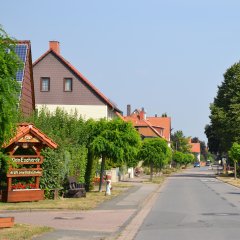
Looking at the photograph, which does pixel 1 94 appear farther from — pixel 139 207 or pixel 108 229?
pixel 139 207

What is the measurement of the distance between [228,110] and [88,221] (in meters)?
51.5

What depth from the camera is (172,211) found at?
19.4 m

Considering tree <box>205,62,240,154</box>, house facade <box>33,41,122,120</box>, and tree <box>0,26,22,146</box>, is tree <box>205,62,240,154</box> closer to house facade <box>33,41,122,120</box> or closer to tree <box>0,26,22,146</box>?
house facade <box>33,41,122,120</box>

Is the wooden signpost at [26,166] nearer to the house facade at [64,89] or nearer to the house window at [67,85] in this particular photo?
the house facade at [64,89]

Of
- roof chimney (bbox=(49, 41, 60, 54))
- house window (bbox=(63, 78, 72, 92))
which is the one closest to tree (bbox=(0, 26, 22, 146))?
house window (bbox=(63, 78, 72, 92))

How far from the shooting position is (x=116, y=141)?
97.7ft

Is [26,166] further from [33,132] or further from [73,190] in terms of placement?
[73,190]

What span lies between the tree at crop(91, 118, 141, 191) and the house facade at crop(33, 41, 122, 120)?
1842cm

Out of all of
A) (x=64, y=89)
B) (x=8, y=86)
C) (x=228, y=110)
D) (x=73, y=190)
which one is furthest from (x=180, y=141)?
(x=8, y=86)

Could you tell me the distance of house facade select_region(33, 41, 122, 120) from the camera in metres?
49.3

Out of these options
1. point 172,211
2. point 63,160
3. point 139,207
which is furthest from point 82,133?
point 172,211

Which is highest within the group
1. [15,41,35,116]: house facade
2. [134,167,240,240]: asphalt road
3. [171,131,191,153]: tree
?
[171,131,191,153]: tree

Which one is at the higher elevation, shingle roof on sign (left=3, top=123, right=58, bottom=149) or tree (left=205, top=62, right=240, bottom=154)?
tree (left=205, top=62, right=240, bottom=154)

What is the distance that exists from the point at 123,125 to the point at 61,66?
A: 20.8 meters
